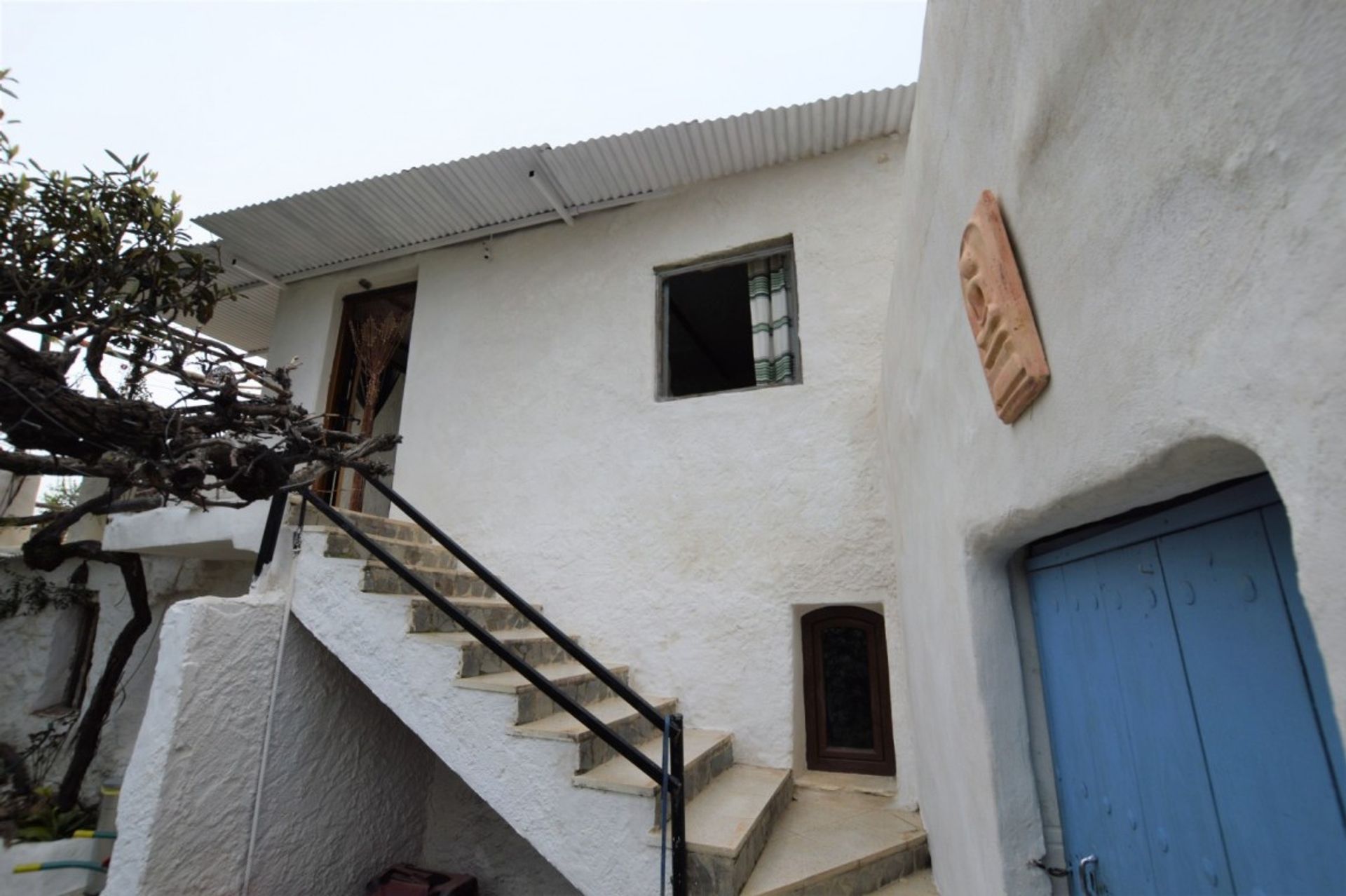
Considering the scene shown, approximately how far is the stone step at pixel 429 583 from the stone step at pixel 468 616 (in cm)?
8

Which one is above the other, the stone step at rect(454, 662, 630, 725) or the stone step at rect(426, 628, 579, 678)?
the stone step at rect(426, 628, 579, 678)

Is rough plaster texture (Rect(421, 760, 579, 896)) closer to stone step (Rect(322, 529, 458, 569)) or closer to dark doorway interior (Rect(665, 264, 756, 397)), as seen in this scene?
stone step (Rect(322, 529, 458, 569))

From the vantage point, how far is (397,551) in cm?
369

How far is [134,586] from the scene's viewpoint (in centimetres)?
480

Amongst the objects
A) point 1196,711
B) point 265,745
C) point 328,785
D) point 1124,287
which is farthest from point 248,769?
point 1124,287

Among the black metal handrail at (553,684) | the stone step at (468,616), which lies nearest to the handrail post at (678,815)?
the black metal handrail at (553,684)

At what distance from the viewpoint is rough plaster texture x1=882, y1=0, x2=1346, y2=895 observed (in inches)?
23.2

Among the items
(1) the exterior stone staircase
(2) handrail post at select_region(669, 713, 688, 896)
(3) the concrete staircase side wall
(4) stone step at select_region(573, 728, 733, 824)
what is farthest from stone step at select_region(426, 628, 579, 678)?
(3) the concrete staircase side wall

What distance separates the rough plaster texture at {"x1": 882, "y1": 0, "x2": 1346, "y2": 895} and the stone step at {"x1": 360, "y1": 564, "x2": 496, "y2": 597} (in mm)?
2447

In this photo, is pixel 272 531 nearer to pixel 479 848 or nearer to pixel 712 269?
pixel 479 848

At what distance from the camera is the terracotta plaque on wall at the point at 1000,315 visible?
1.18 metres

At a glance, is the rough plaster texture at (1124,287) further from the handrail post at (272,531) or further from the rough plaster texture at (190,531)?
the rough plaster texture at (190,531)

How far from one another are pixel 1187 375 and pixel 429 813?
4795 mm

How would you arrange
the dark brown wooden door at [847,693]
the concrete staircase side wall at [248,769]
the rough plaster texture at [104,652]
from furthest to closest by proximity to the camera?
the rough plaster texture at [104,652], the dark brown wooden door at [847,693], the concrete staircase side wall at [248,769]
